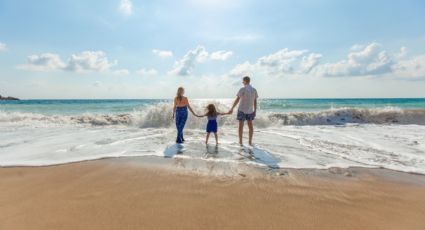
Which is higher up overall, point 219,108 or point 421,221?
point 219,108

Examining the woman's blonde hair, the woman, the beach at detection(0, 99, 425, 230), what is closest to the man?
the beach at detection(0, 99, 425, 230)

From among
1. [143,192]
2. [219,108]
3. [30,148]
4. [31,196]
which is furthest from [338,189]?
[219,108]

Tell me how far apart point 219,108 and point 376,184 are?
38.3 ft

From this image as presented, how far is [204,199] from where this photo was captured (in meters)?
3.29

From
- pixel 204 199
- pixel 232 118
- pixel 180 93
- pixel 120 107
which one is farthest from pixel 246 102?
pixel 120 107

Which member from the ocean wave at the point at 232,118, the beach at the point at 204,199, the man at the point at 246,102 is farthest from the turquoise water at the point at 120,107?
the beach at the point at 204,199

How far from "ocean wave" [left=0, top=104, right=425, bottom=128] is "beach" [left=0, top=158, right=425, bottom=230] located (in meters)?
8.97

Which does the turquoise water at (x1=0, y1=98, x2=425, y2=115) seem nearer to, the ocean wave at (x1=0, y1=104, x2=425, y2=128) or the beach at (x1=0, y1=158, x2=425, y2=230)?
the ocean wave at (x1=0, y1=104, x2=425, y2=128)

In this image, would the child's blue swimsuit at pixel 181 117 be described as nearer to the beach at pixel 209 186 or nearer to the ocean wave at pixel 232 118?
the beach at pixel 209 186

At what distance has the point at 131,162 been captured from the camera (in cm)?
523

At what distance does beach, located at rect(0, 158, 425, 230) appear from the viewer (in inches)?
107

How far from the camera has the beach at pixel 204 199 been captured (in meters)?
2.73

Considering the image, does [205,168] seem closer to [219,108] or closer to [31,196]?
[31,196]

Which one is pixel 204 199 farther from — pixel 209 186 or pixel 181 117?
pixel 181 117
